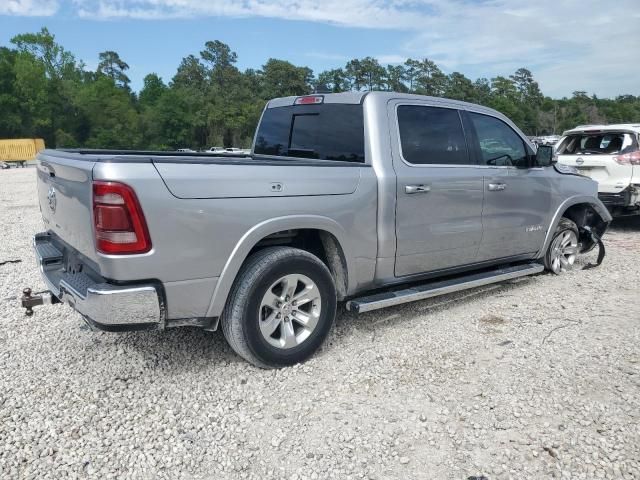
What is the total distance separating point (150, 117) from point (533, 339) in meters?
79.6

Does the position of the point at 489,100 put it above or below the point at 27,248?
above

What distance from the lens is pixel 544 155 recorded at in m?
5.16

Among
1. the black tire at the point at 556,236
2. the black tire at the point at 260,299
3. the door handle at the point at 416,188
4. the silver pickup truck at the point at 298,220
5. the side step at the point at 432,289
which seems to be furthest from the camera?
the black tire at the point at 556,236

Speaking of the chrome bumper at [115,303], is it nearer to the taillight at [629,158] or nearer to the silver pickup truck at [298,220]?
the silver pickup truck at [298,220]

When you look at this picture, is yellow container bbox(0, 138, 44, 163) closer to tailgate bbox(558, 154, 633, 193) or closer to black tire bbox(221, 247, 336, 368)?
tailgate bbox(558, 154, 633, 193)

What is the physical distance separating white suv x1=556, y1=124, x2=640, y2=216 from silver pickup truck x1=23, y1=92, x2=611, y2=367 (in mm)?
3538

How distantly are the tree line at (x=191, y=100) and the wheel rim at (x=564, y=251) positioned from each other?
5627 centimetres

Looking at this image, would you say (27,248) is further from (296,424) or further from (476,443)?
(476,443)

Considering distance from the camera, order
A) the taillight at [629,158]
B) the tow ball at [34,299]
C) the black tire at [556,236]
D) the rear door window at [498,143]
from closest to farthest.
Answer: the tow ball at [34,299] → the rear door window at [498,143] → the black tire at [556,236] → the taillight at [629,158]

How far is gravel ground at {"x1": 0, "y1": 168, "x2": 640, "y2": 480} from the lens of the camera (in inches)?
103

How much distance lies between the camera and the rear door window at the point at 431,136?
13.5 feet

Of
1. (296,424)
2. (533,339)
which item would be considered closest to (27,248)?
(296,424)

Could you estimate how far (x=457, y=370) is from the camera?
356cm

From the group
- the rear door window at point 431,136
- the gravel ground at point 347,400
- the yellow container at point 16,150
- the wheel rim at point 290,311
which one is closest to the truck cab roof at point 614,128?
the gravel ground at point 347,400
